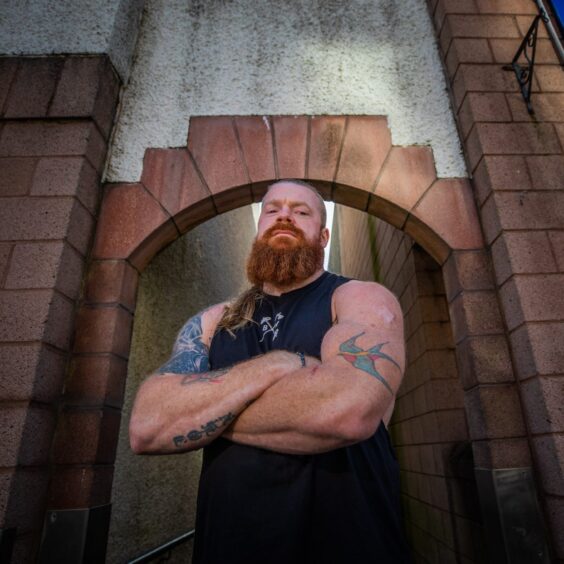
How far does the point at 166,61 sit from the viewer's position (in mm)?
2736

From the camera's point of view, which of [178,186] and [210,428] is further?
[178,186]

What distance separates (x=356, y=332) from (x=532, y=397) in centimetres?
114

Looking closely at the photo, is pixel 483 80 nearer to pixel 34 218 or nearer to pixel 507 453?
pixel 507 453

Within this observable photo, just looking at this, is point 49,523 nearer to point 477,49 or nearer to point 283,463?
point 283,463

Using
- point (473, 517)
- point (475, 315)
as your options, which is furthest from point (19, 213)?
point (473, 517)

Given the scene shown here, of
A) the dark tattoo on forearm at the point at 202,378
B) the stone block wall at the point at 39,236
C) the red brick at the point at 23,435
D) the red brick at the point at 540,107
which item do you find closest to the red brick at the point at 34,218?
the stone block wall at the point at 39,236

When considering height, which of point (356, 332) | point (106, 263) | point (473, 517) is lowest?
point (473, 517)

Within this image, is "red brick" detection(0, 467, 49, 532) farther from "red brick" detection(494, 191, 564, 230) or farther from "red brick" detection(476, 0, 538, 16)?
"red brick" detection(476, 0, 538, 16)

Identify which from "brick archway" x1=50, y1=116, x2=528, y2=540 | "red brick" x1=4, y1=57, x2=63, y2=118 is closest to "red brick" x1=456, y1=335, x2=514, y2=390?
"brick archway" x1=50, y1=116, x2=528, y2=540

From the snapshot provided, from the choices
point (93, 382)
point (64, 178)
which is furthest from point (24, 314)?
point (64, 178)

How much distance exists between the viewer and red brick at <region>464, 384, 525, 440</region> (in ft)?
5.93

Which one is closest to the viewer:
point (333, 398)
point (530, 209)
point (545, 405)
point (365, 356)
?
point (333, 398)

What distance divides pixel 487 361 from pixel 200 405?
152cm

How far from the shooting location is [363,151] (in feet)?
7.85
